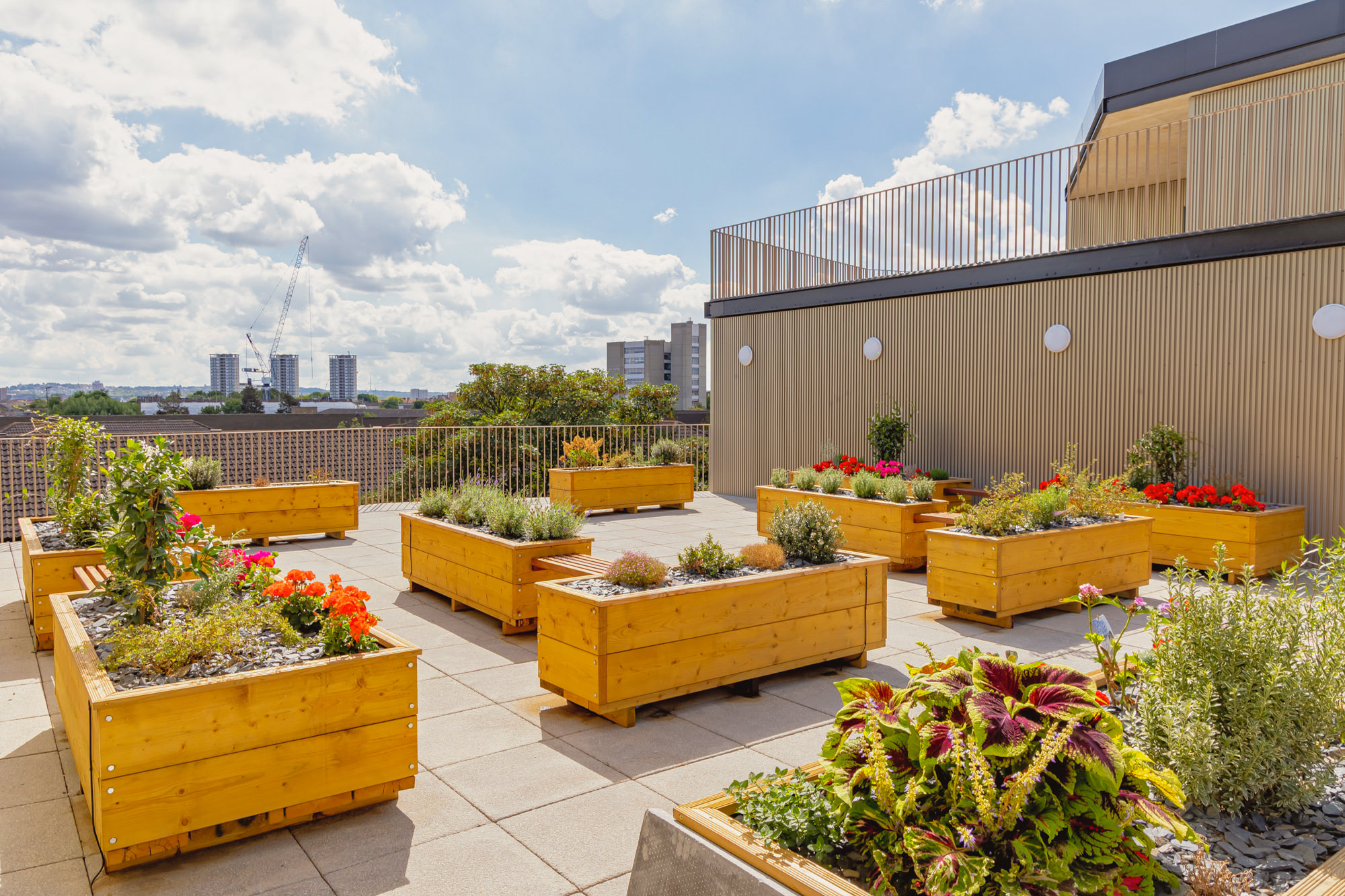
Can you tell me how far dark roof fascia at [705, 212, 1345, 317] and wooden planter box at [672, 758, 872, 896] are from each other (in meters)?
9.26

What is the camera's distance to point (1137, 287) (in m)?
9.23

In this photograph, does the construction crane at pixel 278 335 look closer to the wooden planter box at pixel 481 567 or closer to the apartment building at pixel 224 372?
the apartment building at pixel 224 372

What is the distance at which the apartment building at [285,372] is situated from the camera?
83.8m

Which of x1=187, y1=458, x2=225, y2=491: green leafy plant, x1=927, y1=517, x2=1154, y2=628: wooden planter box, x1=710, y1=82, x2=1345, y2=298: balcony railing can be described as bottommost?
x1=927, y1=517, x2=1154, y2=628: wooden planter box

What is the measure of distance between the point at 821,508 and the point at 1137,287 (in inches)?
261

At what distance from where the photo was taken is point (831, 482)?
28.8 feet

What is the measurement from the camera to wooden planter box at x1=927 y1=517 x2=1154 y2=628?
580cm

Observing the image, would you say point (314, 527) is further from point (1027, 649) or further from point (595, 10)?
point (1027, 649)

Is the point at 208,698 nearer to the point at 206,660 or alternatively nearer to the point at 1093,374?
the point at 206,660

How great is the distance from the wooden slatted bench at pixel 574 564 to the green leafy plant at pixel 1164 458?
6.39 m

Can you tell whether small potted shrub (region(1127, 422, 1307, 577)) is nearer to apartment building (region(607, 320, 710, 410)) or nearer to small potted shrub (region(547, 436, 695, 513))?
small potted shrub (region(547, 436, 695, 513))

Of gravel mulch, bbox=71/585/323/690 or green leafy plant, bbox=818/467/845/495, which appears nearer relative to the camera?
gravel mulch, bbox=71/585/323/690

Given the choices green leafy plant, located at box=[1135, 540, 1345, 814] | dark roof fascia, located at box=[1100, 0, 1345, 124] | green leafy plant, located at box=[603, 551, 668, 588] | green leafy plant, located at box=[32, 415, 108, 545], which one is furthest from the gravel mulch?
dark roof fascia, located at box=[1100, 0, 1345, 124]

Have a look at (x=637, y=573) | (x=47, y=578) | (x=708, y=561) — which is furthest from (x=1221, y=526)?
(x=47, y=578)
